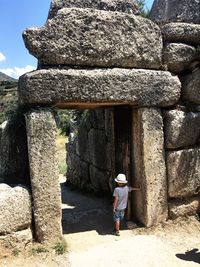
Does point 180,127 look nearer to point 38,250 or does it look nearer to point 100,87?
point 100,87

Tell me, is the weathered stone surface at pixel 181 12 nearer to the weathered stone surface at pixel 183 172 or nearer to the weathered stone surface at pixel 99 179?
the weathered stone surface at pixel 183 172

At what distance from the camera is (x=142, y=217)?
575 cm

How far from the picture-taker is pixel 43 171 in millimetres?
4926

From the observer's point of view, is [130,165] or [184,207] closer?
[184,207]

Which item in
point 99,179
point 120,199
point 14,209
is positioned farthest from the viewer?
point 99,179

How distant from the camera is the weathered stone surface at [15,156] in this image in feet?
17.0

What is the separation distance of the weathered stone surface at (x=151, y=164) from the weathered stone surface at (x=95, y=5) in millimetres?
1596

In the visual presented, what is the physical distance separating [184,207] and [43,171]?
8.01 ft

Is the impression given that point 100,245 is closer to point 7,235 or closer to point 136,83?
point 7,235

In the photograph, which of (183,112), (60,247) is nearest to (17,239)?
(60,247)

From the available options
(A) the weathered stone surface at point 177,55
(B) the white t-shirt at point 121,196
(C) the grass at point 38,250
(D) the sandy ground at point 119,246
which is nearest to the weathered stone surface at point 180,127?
(A) the weathered stone surface at point 177,55

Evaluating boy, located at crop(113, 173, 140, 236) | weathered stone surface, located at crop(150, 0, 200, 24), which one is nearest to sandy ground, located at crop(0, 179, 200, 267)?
boy, located at crop(113, 173, 140, 236)

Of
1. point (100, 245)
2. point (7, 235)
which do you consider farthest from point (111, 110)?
point (7, 235)

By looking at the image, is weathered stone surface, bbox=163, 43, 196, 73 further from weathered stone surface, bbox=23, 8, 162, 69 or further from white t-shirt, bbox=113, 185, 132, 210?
white t-shirt, bbox=113, 185, 132, 210
